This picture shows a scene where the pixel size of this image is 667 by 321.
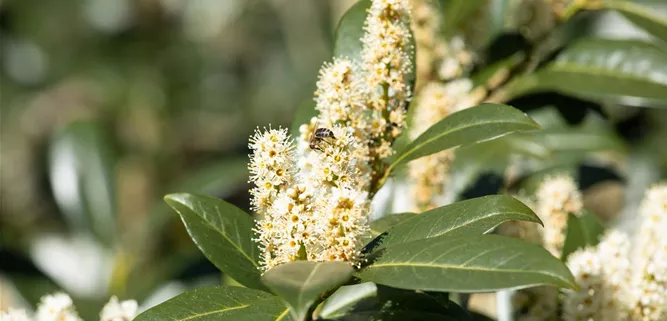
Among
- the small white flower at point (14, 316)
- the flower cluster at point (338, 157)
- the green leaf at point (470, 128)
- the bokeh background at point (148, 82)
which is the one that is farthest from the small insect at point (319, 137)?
the bokeh background at point (148, 82)

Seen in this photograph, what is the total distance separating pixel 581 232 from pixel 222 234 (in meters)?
0.63

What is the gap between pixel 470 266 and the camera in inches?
30.2

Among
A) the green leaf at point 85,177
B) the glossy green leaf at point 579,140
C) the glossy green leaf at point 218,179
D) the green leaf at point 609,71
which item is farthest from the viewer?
the green leaf at point 85,177

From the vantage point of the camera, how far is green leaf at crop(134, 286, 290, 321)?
84 cm

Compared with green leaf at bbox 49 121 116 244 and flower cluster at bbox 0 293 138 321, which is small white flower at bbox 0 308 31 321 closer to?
flower cluster at bbox 0 293 138 321

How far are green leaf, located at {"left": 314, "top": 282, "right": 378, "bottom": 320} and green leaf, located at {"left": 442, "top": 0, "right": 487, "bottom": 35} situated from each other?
667 millimetres

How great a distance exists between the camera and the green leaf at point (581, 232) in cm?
127

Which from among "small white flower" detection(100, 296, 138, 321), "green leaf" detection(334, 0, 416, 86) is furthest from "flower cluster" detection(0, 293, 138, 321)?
"green leaf" detection(334, 0, 416, 86)

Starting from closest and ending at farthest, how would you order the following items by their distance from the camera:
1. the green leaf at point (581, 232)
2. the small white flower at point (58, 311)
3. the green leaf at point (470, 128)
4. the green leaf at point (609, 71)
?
the green leaf at point (470, 128)
the small white flower at point (58, 311)
the green leaf at point (581, 232)
the green leaf at point (609, 71)

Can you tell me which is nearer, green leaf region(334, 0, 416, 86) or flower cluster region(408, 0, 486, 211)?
green leaf region(334, 0, 416, 86)

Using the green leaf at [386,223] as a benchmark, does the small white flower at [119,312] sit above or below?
below

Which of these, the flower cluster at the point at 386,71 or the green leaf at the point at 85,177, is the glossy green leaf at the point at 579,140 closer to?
the flower cluster at the point at 386,71

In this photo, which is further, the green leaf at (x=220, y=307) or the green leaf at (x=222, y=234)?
the green leaf at (x=222, y=234)

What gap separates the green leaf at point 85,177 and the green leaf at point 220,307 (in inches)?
54.8
